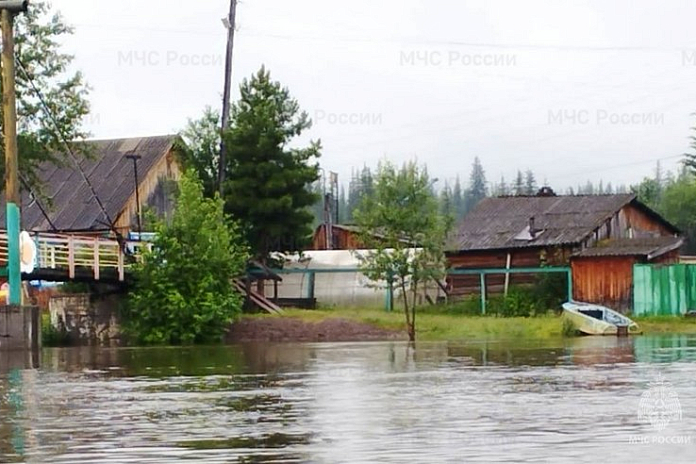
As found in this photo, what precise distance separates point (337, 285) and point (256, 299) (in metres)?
7.33

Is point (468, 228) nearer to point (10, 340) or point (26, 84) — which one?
point (26, 84)

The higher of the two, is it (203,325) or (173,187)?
(173,187)

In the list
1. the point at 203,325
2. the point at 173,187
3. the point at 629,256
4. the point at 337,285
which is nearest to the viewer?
the point at 203,325

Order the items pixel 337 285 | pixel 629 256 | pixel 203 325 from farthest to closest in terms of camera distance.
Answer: pixel 337 285 → pixel 629 256 → pixel 203 325

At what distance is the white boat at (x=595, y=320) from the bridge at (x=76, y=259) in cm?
1454

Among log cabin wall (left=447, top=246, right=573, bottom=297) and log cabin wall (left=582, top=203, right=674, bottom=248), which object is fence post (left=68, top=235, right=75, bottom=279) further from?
log cabin wall (left=582, top=203, right=674, bottom=248)

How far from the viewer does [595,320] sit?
42.3 meters

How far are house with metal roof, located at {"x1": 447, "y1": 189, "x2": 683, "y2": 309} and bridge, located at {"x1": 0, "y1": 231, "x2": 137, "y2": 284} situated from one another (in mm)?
11914

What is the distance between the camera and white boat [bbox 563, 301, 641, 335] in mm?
42250

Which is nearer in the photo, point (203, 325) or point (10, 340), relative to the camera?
point (10, 340)

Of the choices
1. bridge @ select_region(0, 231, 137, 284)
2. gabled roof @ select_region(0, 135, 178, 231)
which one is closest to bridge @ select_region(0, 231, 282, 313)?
bridge @ select_region(0, 231, 137, 284)

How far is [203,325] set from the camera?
42562 millimetres

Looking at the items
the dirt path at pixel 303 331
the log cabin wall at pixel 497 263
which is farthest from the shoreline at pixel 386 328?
the log cabin wall at pixel 497 263

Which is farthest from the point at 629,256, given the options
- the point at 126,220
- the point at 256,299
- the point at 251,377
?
the point at 251,377
